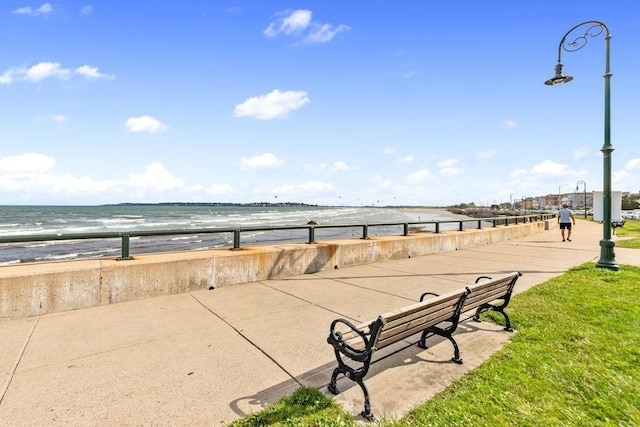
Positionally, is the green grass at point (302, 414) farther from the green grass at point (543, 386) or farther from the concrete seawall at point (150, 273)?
the concrete seawall at point (150, 273)

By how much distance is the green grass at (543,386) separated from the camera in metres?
2.75

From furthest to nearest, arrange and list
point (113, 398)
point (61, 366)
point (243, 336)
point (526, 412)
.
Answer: point (243, 336), point (61, 366), point (113, 398), point (526, 412)

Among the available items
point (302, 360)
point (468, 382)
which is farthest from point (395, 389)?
point (302, 360)

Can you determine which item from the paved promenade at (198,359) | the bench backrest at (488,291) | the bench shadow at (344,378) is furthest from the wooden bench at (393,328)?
the paved promenade at (198,359)

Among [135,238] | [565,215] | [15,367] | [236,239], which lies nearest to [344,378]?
[15,367]

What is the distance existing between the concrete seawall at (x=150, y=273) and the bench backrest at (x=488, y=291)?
4417 millimetres

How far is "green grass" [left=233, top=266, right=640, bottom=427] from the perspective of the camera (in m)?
2.75

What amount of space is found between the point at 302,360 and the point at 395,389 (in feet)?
3.41

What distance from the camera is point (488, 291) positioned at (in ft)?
14.6

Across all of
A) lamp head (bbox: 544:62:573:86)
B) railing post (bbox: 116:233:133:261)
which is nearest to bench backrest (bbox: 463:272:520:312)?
railing post (bbox: 116:233:133:261)

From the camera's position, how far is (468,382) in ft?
10.9

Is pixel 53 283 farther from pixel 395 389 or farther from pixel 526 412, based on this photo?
pixel 526 412

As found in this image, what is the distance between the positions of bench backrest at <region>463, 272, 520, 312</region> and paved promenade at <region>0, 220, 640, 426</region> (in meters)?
0.47

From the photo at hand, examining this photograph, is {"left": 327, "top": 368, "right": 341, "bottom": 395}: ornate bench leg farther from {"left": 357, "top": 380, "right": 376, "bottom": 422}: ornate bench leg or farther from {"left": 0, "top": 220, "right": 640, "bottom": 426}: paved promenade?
{"left": 357, "top": 380, "right": 376, "bottom": 422}: ornate bench leg
